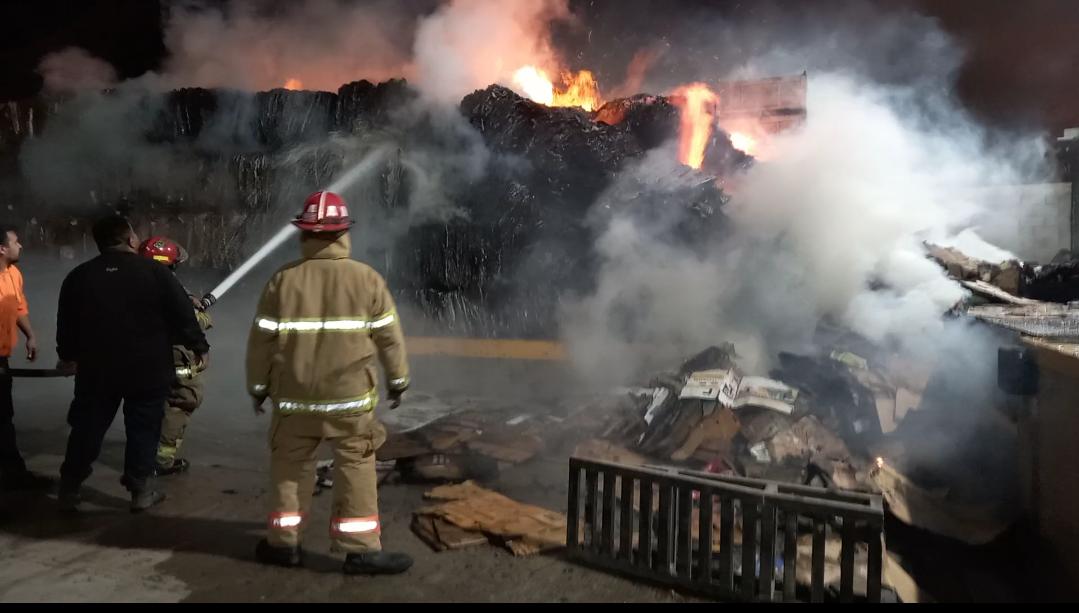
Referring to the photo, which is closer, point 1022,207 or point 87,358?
point 87,358

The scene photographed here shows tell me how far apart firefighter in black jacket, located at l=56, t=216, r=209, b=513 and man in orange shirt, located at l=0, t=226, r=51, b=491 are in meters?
0.81

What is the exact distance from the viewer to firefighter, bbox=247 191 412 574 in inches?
122

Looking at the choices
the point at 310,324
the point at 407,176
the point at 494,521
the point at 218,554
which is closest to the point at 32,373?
the point at 218,554

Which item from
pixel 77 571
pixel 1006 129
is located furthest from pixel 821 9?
pixel 77 571

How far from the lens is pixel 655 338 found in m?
8.17

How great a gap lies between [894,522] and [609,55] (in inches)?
596

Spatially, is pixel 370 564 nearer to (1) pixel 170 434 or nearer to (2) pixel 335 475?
(2) pixel 335 475

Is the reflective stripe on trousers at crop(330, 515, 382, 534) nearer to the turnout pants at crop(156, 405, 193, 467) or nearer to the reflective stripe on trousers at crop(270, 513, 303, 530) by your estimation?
the reflective stripe on trousers at crop(270, 513, 303, 530)

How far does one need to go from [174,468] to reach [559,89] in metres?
11.1

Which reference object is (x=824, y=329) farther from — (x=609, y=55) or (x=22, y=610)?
(x=609, y=55)

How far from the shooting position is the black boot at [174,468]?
4.73 m

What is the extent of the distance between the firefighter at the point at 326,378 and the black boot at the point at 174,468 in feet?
6.63

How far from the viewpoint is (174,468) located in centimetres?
480

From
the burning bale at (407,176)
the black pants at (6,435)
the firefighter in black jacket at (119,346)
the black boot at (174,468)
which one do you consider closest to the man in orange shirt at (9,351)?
the black pants at (6,435)
